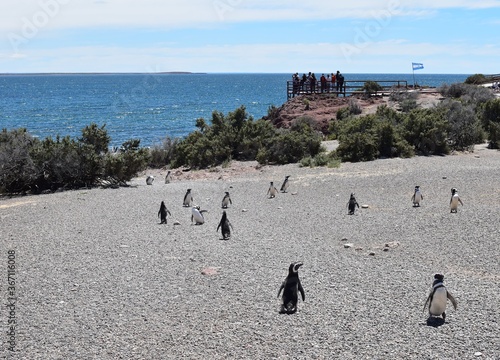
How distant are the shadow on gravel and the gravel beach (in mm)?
111

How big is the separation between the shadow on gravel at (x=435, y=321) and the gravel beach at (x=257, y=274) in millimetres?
111

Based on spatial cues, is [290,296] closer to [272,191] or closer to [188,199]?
[188,199]

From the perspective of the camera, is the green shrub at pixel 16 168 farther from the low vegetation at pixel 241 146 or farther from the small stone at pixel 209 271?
the small stone at pixel 209 271

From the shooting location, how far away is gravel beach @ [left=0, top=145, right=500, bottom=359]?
7.29 metres

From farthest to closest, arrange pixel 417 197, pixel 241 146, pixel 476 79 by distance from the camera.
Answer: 1. pixel 476 79
2. pixel 241 146
3. pixel 417 197

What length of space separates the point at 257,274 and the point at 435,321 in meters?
3.32

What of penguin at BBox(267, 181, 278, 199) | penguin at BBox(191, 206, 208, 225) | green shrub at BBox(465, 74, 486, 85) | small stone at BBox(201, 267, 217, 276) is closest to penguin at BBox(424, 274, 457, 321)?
small stone at BBox(201, 267, 217, 276)

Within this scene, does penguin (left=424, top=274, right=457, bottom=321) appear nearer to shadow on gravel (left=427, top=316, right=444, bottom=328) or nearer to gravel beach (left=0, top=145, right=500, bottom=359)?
shadow on gravel (left=427, top=316, right=444, bottom=328)

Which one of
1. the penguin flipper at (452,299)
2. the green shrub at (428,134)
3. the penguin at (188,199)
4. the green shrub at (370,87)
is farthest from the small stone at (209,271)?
the green shrub at (370,87)

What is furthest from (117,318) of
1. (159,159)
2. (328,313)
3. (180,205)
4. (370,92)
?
(370,92)

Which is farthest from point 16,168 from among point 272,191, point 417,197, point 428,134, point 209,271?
point 428,134

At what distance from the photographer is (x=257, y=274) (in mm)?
10141

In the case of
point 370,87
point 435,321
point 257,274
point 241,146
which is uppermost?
point 370,87

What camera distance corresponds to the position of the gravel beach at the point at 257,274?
729 centimetres
